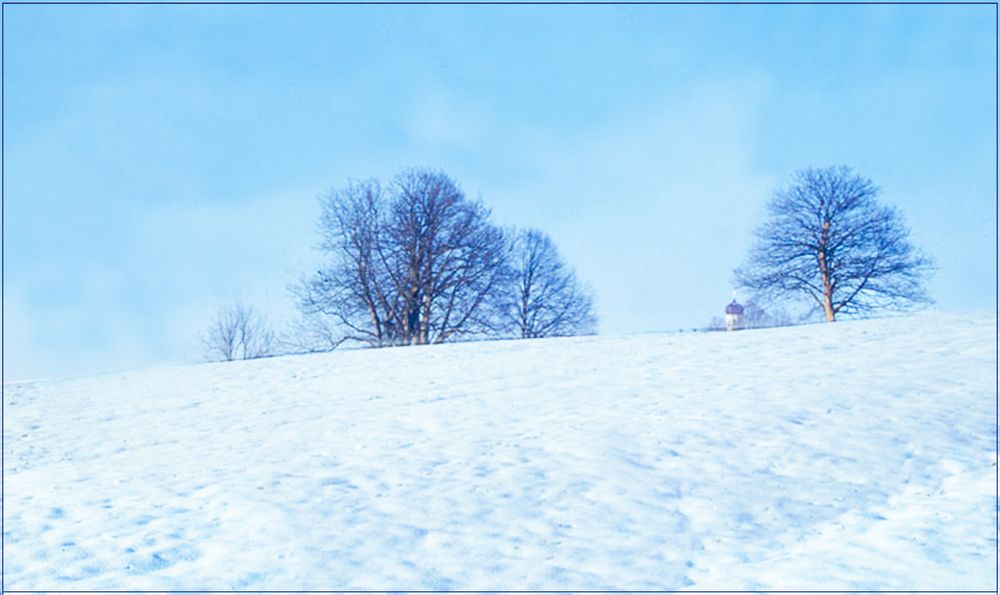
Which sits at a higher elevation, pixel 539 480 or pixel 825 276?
pixel 825 276

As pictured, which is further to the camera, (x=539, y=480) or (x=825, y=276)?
(x=825, y=276)

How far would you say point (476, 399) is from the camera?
1360 centimetres

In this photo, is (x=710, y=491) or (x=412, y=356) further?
(x=412, y=356)

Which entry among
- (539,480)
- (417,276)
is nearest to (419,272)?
(417,276)

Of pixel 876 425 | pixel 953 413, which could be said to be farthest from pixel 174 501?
pixel 953 413

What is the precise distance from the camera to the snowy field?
22.5 feet

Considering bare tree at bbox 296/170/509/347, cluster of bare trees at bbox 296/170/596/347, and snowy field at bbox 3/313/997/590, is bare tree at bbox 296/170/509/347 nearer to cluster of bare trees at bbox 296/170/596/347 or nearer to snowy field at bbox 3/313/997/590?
cluster of bare trees at bbox 296/170/596/347

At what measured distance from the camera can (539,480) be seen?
29.3 feet

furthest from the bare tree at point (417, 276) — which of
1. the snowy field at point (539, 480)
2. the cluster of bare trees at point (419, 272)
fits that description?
the snowy field at point (539, 480)

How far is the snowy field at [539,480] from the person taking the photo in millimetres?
6859

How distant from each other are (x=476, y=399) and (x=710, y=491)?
18.6 feet

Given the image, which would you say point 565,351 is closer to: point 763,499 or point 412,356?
point 412,356

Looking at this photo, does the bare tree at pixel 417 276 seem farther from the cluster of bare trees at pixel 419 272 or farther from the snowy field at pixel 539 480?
the snowy field at pixel 539 480

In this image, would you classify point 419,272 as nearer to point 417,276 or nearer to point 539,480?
point 417,276
